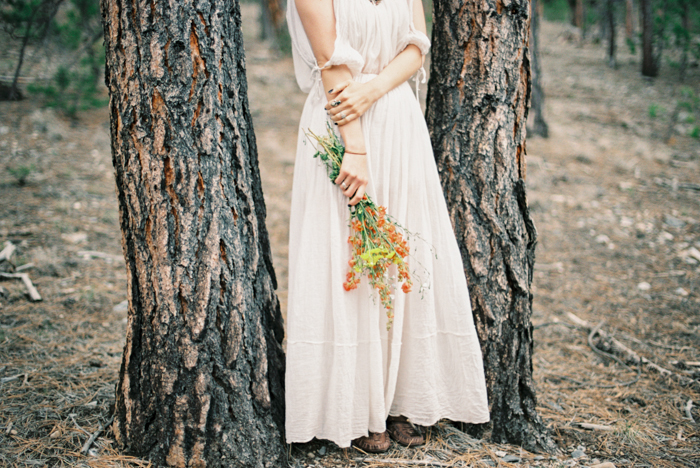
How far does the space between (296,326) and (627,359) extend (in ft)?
7.20

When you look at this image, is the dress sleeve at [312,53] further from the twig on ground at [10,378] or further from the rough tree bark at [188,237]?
the twig on ground at [10,378]

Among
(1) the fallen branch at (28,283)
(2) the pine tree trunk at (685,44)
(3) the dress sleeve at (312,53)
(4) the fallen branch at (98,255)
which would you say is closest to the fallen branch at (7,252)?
(1) the fallen branch at (28,283)

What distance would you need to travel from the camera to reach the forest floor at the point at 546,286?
2.02 meters

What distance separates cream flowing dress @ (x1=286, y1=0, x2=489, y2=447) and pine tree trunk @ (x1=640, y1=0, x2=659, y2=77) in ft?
31.8

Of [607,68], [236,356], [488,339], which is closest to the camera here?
[236,356]

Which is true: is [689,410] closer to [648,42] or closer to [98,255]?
[98,255]

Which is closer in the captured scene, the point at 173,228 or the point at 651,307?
the point at 173,228

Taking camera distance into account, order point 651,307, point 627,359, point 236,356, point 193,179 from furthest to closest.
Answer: point 651,307 → point 627,359 → point 236,356 → point 193,179

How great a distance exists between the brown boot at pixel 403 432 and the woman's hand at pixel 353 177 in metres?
1.04

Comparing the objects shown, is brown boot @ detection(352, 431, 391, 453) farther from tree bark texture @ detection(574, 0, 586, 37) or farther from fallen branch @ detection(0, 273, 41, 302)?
tree bark texture @ detection(574, 0, 586, 37)

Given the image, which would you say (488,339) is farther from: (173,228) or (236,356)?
(173,228)

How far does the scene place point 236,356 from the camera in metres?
1.76

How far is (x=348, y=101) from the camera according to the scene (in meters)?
1.75

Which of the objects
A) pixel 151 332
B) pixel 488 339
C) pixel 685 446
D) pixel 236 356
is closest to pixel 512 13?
pixel 488 339
